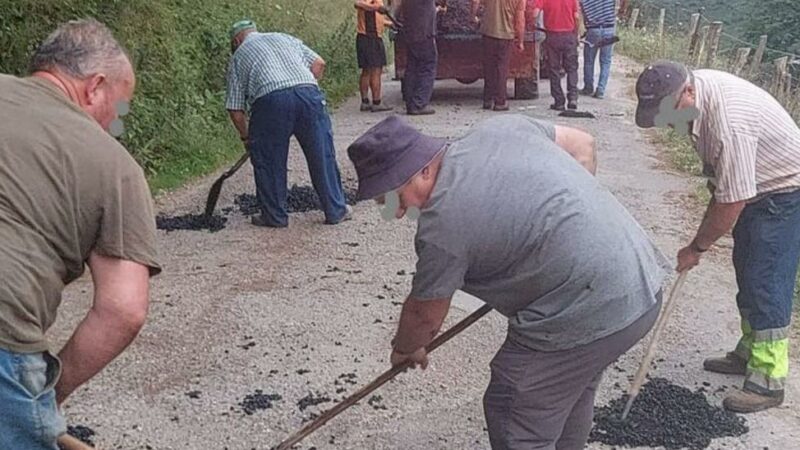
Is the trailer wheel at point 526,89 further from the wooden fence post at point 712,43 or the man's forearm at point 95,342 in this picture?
the man's forearm at point 95,342

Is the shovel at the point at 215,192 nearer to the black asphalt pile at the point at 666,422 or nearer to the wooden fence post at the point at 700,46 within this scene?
the black asphalt pile at the point at 666,422

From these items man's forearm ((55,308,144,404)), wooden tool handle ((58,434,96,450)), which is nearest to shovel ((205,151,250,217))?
wooden tool handle ((58,434,96,450))

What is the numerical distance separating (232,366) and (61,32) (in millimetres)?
2888

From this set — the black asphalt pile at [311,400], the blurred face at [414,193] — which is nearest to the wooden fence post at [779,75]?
the black asphalt pile at [311,400]

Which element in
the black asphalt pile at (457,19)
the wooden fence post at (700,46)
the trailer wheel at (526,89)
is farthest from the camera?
the wooden fence post at (700,46)

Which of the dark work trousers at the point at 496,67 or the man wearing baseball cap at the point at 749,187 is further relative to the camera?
the dark work trousers at the point at 496,67

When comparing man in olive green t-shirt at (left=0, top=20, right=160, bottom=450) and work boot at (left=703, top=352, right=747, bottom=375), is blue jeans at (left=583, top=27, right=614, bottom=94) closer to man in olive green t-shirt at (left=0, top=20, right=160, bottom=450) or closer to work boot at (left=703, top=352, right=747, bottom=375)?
work boot at (left=703, top=352, right=747, bottom=375)

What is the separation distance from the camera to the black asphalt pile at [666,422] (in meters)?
4.49

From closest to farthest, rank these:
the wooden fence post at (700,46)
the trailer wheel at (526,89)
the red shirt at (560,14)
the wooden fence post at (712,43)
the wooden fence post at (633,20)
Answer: the red shirt at (560,14) < the trailer wheel at (526,89) < the wooden fence post at (712,43) < the wooden fence post at (700,46) < the wooden fence post at (633,20)

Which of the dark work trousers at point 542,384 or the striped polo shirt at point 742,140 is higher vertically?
the striped polo shirt at point 742,140

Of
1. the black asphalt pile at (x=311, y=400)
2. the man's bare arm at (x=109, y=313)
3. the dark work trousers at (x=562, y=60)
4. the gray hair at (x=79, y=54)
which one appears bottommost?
the dark work trousers at (x=562, y=60)

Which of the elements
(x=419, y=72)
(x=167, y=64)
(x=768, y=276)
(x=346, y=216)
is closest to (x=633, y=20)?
(x=419, y=72)

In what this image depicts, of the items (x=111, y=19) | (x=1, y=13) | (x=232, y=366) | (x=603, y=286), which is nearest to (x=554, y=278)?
(x=603, y=286)

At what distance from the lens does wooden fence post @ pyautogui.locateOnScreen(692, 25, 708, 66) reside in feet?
55.0
